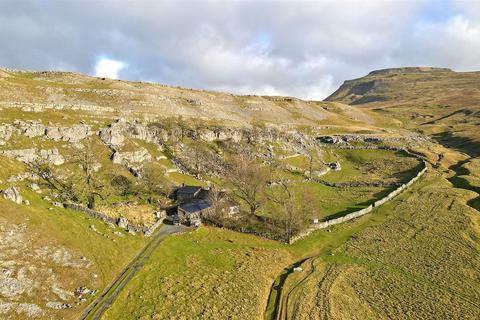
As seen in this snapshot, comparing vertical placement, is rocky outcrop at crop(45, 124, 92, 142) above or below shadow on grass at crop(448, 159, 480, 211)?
above

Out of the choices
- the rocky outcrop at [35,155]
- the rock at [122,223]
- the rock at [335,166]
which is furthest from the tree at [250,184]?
the rock at [335,166]

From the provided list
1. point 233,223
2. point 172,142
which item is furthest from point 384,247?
point 172,142

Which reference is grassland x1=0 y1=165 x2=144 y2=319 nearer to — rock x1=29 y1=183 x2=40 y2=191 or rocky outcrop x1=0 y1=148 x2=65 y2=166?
rock x1=29 y1=183 x2=40 y2=191

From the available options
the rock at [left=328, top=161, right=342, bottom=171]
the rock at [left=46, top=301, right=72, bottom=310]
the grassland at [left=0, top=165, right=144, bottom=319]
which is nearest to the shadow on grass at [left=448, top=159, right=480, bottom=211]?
the rock at [left=328, top=161, right=342, bottom=171]

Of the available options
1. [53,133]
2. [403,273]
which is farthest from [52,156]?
[403,273]

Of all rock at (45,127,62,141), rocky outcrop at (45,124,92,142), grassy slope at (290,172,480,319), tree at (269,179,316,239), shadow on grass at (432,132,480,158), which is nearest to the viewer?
grassy slope at (290,172,480,319)

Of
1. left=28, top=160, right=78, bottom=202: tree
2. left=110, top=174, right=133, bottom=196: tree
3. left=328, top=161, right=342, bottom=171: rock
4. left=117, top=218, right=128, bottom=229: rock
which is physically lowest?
left=328, top=161, right=342, bottom=171: rock

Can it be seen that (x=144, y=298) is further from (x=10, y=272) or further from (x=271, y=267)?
(x=271, y=267)
